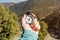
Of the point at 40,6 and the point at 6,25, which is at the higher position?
the point at 40,6

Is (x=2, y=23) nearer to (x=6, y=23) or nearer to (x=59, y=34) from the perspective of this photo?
(x=6, y=23)

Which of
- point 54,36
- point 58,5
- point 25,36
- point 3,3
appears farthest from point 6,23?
point 25,36

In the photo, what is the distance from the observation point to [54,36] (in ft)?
38.4

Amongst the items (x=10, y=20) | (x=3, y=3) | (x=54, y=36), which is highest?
(x=3, y=3)

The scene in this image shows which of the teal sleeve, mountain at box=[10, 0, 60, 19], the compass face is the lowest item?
the teal sleeve

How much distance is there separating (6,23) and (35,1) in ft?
16.0

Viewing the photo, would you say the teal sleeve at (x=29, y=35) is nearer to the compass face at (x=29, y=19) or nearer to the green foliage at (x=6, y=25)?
the compass face at (x=29, y=19)

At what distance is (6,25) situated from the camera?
303 inches

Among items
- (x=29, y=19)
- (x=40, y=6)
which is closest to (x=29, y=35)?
(x=29, y=19)

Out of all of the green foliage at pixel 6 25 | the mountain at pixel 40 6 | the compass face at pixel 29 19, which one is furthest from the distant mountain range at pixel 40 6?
the compass face at pixel 29 19

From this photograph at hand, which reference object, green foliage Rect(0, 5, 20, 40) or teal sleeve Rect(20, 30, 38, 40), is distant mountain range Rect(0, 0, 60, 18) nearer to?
green foliage Rect(0, 5, 20, 40)

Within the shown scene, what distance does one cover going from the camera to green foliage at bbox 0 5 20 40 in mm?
7660

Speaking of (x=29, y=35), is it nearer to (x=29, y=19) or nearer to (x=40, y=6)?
(x=29, y=19)

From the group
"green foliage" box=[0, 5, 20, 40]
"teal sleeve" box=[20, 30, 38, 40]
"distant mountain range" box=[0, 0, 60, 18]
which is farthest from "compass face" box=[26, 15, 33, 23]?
"distant mountain range" box=[0, 0, 60, 18]
